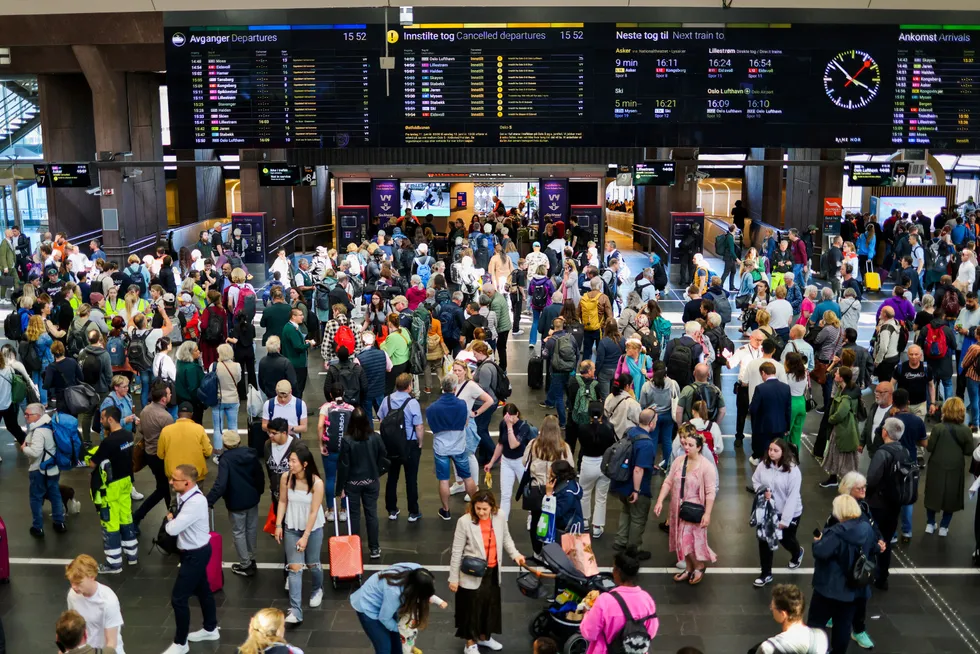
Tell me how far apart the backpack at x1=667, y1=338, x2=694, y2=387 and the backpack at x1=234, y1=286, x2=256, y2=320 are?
5.76m

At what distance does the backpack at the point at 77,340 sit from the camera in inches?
529

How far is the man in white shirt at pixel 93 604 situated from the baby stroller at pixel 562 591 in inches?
112

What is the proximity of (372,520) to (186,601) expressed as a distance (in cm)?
201

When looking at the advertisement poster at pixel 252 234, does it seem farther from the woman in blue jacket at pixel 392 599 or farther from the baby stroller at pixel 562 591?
the woman in blue jacket at pixel 392 599

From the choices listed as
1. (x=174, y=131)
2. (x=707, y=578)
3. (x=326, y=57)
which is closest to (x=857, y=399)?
(x=707, y=578)

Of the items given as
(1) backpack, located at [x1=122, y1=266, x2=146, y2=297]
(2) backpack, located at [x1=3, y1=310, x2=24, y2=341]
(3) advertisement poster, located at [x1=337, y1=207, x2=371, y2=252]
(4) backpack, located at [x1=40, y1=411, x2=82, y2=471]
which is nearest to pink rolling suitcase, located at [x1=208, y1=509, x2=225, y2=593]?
(4) backpack, located at [x1=40, y1=411, x2=82, y2=471]

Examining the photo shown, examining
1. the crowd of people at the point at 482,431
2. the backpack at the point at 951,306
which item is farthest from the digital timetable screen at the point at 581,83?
the backpack at the point at 951,306

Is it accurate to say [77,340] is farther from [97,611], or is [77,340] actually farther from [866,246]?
[866,246]

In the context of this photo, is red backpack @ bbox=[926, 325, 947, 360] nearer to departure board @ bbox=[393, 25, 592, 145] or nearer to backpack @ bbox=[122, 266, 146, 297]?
departure board @ bbox=[393, 25, 592, 145]

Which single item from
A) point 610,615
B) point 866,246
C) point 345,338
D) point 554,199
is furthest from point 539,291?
point 554,199

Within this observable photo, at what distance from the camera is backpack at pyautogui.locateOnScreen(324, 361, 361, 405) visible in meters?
11.0

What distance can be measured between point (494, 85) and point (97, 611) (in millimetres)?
10511

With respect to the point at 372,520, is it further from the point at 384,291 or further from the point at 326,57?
the point at 326,57

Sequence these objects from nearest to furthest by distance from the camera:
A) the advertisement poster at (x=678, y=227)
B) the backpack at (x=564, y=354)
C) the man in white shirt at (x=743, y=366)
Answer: the man in white shirt at (x=743, y=366), the backpack at (x=564, y=354), the advertisement poster at (x=678, y=227)
